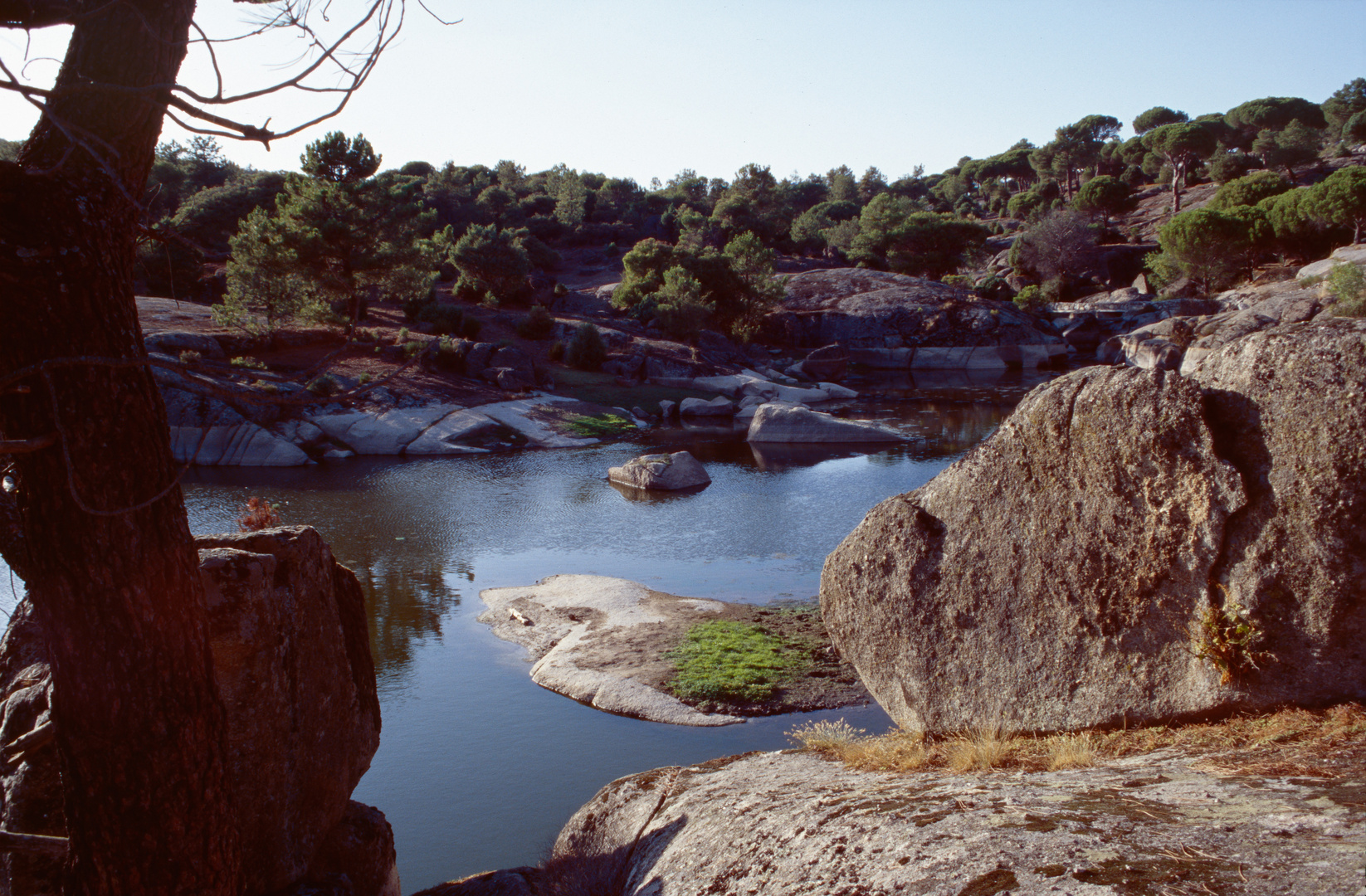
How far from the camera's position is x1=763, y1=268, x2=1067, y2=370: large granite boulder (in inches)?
2450

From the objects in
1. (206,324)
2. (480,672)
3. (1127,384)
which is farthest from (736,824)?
(206,324)

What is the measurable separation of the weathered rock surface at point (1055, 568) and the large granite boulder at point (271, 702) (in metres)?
5.45

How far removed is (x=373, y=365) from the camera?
41562mm

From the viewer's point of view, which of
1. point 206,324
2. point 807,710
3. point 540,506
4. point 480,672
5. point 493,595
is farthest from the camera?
point 206,324

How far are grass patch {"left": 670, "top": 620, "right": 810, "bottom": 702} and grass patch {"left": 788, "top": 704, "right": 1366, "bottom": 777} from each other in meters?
3.70

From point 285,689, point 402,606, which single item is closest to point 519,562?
point 402,606

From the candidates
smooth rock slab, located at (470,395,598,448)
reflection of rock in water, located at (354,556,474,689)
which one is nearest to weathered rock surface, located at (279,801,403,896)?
reflection of rock in water, located at (354,556,474,689)

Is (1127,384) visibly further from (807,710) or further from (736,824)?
(807,710)

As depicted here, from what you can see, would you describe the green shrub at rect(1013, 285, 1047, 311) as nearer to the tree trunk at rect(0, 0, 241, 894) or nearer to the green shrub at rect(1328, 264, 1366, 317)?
the green shrub at rect(1328, 264, 1366, 317)

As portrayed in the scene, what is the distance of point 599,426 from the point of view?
131 feet

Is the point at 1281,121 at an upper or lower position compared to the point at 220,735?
upper

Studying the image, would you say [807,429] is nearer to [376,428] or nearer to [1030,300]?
[376,428]

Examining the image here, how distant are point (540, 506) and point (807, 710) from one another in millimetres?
15715

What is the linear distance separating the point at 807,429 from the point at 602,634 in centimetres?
2390
